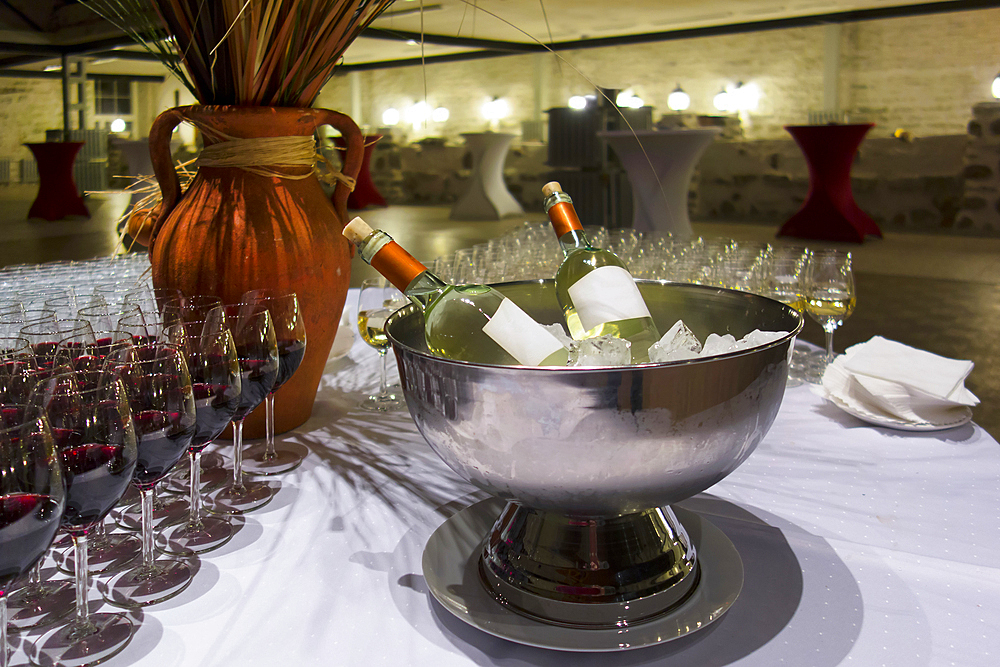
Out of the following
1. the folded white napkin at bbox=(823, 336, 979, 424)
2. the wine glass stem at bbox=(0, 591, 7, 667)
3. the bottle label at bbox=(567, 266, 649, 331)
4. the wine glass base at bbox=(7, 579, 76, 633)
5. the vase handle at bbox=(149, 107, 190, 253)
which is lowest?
the wine glass base at bbox=(7, 579, 76, 633)

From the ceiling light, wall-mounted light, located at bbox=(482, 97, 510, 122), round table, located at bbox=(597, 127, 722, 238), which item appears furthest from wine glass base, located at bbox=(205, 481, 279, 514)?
the ceiling light

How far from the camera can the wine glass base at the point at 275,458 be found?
0.94 meters

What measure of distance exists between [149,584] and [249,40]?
658 millimetres

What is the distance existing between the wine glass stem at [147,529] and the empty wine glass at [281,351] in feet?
0.72

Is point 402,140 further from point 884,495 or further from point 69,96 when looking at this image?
point 884,495

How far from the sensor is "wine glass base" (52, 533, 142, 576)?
716mm

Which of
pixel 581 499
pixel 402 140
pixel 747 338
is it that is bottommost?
pixel 581 499

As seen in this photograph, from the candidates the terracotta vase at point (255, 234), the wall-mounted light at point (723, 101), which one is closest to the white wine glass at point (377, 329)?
the terracotta vase at point (255, 234)

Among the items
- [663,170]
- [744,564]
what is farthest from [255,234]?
[663,170]

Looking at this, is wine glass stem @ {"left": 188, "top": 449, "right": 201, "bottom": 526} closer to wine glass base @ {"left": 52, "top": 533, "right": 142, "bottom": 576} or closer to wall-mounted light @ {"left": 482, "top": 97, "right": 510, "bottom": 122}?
wine glass base @ {"left": 52, "top": 533, "right": 142, "bottom": 576}

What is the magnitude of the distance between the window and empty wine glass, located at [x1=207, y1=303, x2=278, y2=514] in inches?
232

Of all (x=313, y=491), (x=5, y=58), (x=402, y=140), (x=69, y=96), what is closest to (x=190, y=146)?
(x=69, y=96)

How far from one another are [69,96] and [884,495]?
17.9ft

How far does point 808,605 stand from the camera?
645 millimetres
